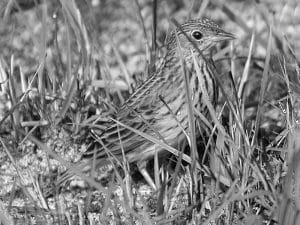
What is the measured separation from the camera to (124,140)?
465cm

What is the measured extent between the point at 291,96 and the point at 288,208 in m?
1.21

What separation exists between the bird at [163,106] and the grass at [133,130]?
0.35 feet

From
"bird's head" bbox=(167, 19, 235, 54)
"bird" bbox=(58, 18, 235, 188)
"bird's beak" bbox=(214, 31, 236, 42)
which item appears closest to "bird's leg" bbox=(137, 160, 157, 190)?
"bird" bbox=(58, 18, 235, 188)

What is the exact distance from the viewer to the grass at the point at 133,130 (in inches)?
149

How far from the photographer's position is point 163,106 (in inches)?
185

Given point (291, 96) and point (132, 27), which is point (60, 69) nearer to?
point (132, 27)

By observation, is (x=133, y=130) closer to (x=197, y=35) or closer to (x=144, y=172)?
(x=144, y=172)

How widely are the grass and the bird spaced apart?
107mm

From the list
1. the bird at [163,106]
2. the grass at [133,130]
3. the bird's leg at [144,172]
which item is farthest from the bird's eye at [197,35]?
the bird's leg at [144,172]

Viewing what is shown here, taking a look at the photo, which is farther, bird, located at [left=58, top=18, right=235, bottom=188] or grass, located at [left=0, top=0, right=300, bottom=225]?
bird, located at [left=58, top=18, right=235, bottom=188]

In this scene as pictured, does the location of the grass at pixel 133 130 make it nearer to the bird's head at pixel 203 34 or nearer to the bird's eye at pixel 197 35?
the bird's head at pixel 203 34

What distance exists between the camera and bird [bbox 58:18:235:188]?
460 centimetres

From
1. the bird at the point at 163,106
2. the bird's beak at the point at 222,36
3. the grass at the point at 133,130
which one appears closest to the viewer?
the grass at the point at 133,130

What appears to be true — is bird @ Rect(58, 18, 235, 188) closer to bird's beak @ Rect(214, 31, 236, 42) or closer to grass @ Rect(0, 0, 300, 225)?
bird's beak @ Rect(214, 31, 236, 42)
